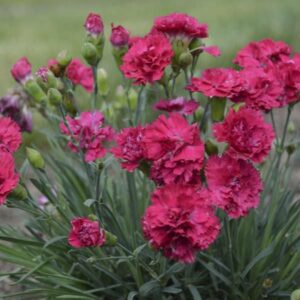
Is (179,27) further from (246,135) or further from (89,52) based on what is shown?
(246,135)

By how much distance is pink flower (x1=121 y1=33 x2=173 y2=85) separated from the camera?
1182 millimetres

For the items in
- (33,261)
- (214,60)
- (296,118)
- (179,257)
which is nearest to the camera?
(179,257)

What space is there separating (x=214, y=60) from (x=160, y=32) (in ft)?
8.56

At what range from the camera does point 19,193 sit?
1166mm

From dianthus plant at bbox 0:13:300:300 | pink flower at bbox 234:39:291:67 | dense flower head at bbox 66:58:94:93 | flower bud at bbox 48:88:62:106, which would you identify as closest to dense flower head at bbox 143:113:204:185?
dianthus plant at bbox 0:13:300:300

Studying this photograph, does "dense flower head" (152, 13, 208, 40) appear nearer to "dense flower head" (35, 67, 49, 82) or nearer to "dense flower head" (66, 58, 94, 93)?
"dense flower head" (35, 67, 49, 82)

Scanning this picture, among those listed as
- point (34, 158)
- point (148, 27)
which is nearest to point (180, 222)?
point (34, 158)

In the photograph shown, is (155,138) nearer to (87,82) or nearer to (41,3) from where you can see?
(87,82)

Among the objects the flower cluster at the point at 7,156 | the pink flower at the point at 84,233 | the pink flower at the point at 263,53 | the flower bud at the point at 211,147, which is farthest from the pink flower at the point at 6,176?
the pink flower at the point at 263,53

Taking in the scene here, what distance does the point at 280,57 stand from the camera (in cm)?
135

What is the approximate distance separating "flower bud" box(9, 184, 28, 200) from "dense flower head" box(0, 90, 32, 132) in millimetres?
357

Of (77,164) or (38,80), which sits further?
(77,164)

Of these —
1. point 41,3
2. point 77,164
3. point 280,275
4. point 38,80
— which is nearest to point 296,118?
point 77,164

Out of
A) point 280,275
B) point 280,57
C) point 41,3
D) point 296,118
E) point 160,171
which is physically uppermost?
point 280,57
